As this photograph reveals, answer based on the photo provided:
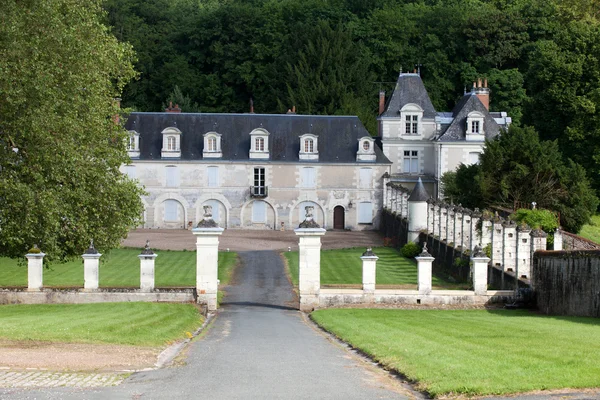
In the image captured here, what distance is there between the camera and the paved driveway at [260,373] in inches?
483

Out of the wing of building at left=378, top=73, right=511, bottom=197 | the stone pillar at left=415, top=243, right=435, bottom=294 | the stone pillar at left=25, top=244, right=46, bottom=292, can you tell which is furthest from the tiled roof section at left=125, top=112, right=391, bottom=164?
the stone pillar at left=415, top=243, right=435, bottom=294

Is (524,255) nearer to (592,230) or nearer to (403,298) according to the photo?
(403,298)

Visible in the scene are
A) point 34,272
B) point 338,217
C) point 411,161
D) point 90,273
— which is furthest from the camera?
point 411,161

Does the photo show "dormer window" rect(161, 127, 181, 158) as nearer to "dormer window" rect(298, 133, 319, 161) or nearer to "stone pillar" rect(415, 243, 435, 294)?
"dormer window" rect(298, 133, 319, 161)

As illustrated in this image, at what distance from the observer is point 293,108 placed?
227ft

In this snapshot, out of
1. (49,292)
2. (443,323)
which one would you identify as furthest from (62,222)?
(443,323)

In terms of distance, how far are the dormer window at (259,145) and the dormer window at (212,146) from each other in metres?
1.79

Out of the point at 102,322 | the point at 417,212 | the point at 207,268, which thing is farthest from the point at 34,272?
the point at 417,212

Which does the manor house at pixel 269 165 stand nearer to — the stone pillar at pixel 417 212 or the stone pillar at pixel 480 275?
the stone pillar at pixel 417 212

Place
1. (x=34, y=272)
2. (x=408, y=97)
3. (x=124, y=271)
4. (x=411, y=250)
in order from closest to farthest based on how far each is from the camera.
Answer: (x=34, y=272), (x=124, y=271), (x=411, y=250), (x=408, y=97)

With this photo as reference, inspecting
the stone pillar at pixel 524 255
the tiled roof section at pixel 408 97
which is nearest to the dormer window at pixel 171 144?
the tiled roof section at pixel 408 97

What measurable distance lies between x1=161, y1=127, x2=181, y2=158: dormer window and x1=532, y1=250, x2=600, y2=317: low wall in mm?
35322

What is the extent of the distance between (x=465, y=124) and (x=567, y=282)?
3782cm

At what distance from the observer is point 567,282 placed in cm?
2359
